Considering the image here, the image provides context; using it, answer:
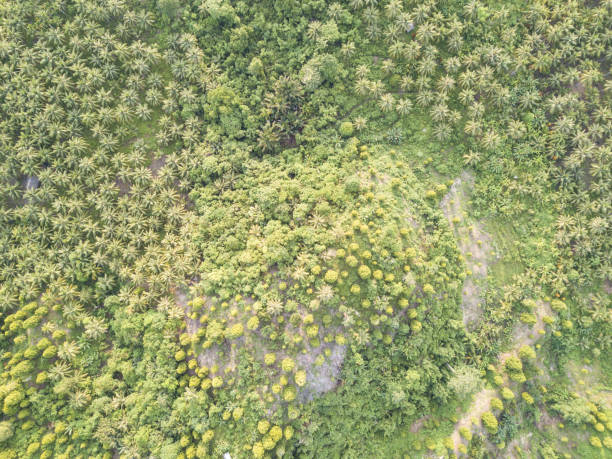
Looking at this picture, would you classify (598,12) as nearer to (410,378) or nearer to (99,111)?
(410,378)

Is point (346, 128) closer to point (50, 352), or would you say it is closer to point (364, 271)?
point (364, 271)

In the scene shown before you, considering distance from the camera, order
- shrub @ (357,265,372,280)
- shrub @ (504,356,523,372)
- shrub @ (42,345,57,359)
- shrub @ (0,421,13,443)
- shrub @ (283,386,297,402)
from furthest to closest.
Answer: shrub @ (504,356,523,372), shrub @ (42,345,57,359), shrub @ (0,421,13,443), shrub @ (357,265,372,280), shrub @ (283,386,297,402)

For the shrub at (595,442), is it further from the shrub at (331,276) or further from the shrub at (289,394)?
the shrub at (331,276)

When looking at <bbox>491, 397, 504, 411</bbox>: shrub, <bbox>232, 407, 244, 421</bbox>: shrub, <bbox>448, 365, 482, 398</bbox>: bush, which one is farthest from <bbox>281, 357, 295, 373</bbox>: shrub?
<bbox>491, 397, 504, 411</bbox>: shrub

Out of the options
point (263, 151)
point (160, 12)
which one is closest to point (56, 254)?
point (263, 151)

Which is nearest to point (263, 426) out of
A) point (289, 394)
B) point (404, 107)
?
point (289, 394)

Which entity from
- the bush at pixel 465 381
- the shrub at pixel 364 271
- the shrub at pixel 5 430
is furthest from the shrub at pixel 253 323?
the shrub at pixel 5 430

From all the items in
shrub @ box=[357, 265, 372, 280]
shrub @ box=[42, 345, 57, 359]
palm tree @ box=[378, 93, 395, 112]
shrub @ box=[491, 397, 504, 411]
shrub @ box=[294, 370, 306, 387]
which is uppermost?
palm tree @ box=[378, 93, 395, 112]

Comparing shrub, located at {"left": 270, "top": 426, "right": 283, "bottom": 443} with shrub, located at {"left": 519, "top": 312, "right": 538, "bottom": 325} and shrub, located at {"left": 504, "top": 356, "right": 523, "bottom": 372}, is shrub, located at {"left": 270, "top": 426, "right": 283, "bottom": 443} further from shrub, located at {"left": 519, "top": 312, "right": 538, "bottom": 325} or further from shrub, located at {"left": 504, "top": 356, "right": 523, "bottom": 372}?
shrub, located at {"left": 519, "top": 312, "right": 538, "bottom": 325}
